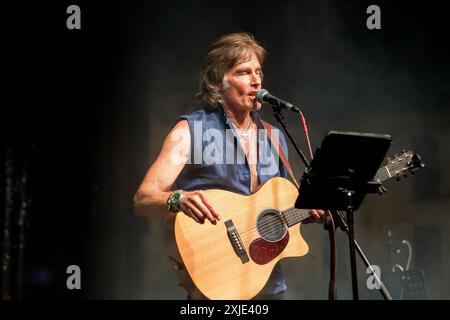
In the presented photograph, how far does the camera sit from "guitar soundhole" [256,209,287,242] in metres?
3.40

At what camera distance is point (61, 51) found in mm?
4238

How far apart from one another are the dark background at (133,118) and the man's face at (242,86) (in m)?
0.29

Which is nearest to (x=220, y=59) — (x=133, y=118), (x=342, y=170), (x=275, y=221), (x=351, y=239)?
(x=133, y=118)

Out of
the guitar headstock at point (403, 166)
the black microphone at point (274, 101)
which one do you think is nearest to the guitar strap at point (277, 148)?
the black microphone at point (274, 101)

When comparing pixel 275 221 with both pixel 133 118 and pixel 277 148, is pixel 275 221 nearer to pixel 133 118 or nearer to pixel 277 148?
pixel 277 148

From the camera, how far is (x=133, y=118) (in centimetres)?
423

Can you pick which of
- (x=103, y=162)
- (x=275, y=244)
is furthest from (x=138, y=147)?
(x=275, y=244)

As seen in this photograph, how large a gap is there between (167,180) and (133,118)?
908 millimetres

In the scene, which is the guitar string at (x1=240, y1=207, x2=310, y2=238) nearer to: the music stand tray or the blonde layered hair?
the music stand tray

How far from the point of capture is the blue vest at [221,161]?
11.6 feet

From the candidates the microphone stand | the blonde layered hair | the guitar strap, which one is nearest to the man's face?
the blonde layered hair
